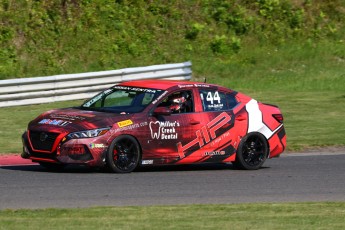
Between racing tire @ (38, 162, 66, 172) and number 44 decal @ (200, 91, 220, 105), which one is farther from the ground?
number 44 decal @ (200, 91, 220, 105)

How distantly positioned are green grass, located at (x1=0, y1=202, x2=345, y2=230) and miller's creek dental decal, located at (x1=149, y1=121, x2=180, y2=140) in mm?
3214

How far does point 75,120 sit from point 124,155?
0.85 meters

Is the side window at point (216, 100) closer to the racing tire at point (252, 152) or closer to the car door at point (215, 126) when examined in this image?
the car door at point (215, 126)

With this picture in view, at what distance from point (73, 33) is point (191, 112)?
1148cm

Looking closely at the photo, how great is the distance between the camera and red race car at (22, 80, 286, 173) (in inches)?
520

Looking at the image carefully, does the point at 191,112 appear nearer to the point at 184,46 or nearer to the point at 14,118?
the point at 14,118

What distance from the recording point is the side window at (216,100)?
47.5 ft

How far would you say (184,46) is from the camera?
2634cm

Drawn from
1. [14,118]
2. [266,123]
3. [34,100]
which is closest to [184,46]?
[34,100]

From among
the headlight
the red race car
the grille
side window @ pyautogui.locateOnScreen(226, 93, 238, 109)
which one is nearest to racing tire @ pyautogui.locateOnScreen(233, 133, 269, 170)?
the red race car

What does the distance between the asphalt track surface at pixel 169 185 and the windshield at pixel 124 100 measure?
94cm

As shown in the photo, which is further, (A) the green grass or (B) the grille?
(B) the grille

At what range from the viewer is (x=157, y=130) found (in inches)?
542

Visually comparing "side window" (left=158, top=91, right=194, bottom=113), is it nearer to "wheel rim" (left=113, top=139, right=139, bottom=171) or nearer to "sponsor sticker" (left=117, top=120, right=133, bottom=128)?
"sponsor sticker" (left=117, top=120, right=133, bottom=128)
